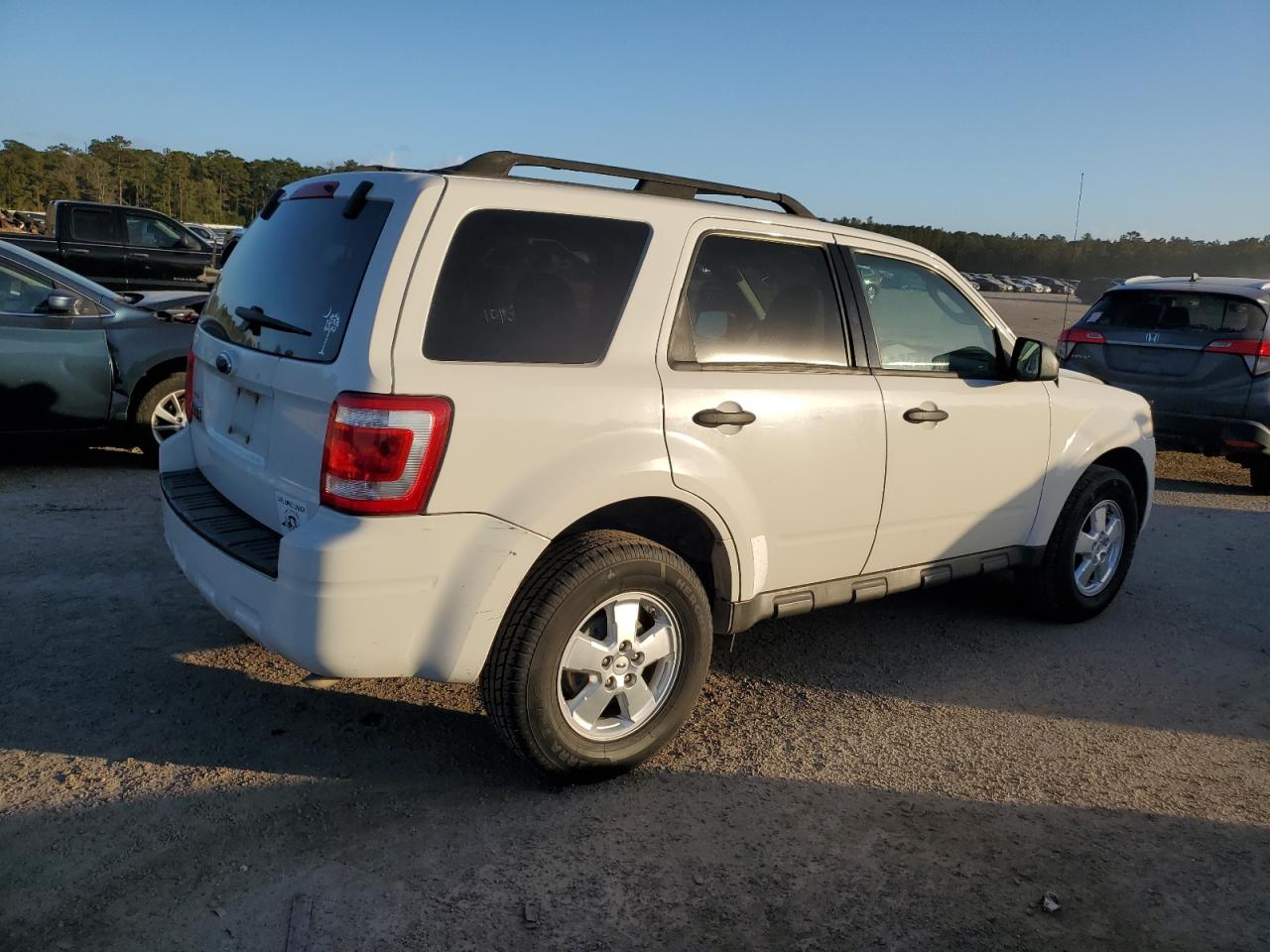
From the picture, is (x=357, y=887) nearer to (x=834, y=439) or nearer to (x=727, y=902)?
(x=727, y=902)

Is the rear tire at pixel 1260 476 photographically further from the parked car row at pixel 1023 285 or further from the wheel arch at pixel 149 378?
the parked car row at pixel 1023 285

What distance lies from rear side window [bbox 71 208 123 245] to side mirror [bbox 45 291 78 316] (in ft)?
30.6

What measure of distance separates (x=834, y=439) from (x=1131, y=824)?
162 cm

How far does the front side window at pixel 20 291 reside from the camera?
678cm

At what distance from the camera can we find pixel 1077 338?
9352 mm

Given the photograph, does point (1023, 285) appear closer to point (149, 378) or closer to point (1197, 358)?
point (1197, 358)

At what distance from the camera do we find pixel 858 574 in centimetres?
424

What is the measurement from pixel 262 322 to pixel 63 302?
168 inches

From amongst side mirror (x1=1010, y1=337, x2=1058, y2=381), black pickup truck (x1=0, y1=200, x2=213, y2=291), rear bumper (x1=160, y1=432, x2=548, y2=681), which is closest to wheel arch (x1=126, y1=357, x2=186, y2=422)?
rear bumper (x1=160, y1=432, x2=548, y2=681)

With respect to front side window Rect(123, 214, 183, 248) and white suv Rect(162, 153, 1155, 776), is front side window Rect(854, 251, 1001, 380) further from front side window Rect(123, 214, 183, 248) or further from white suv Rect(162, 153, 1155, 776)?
front side window Rect(123, 214, 183, 248)

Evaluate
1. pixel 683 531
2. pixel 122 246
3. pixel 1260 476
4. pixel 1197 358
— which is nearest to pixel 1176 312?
pixel 1197 358

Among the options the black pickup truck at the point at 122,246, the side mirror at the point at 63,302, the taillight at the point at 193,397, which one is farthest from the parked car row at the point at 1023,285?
the taillight at the point at 193,397

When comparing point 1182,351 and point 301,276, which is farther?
point 1182,351

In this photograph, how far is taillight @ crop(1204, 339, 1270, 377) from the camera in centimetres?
814
